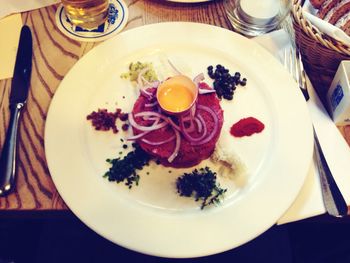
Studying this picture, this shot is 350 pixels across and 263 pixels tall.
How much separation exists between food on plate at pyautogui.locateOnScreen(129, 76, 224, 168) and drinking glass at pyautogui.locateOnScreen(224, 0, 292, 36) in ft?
1.40

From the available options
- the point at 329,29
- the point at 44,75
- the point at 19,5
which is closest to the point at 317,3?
the point at 329,29

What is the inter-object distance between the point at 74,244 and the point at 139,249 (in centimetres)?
58

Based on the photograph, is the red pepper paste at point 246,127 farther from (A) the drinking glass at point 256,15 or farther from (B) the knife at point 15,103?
(B) the knife at point 15,103

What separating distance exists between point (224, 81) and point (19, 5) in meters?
0.85

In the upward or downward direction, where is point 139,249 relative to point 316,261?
upward

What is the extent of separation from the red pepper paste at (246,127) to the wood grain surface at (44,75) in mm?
270

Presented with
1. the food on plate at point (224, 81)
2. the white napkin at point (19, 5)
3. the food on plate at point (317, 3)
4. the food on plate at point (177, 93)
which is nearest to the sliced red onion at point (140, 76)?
the food on plate at point (177, 93)

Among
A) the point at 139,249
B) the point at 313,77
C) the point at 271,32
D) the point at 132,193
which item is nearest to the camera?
the point at 139,249

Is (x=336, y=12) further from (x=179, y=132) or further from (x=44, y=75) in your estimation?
(x=44, y=75)

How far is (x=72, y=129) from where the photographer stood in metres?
1.22

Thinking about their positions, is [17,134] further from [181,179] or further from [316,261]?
[316,261]

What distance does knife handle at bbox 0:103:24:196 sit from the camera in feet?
3.60

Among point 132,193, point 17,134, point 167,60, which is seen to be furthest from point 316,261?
point 17,134

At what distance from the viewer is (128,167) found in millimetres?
1165
